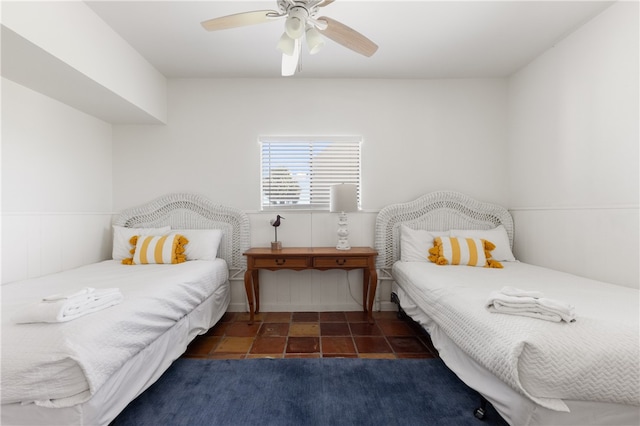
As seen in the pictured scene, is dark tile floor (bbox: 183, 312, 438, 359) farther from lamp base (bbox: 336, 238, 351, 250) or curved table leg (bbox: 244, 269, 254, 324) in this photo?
lamp base (bbox: 336, 238, 351, 250)

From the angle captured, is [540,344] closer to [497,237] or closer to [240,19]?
[497,237]

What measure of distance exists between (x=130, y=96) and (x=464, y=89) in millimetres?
3488

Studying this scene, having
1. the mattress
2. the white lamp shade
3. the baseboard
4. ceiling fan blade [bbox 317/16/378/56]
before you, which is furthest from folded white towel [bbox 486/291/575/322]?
the baseboard

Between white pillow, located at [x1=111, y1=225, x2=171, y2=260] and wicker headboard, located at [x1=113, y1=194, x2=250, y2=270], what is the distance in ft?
0.62

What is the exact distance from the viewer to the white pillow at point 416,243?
300cm

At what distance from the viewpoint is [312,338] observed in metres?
2.62

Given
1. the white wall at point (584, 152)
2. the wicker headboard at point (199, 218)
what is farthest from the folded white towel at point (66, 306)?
the white wall at point (584, 152)

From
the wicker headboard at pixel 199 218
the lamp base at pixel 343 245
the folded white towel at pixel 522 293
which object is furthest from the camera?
the wicker headboard at pixel 199 218

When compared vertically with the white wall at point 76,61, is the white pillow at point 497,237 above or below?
below

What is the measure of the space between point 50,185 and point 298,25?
256 cm

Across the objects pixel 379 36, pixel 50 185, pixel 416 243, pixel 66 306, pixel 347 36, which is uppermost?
pixel 379 36

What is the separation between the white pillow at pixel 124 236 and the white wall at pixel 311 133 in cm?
43

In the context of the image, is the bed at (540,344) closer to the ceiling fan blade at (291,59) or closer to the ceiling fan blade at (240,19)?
the ceiling fan blade at (291,59)

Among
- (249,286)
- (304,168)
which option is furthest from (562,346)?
(304,168)
